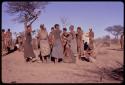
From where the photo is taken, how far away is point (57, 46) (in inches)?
552

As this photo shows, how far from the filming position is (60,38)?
14.2 metres

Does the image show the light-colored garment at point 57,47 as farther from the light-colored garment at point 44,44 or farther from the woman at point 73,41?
the woman at point 73,41

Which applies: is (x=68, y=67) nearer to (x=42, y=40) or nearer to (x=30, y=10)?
(x=42, y=40)

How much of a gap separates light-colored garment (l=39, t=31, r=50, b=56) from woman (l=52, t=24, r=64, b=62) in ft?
1.05

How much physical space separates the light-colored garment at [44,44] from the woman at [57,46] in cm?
32

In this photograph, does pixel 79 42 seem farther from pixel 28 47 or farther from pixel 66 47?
pixel 28 47

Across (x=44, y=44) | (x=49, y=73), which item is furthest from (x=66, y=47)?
(x=49, y=73)

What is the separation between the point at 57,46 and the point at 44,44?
1.98 feet

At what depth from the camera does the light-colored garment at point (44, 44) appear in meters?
14.0

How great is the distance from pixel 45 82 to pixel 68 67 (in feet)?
10.8

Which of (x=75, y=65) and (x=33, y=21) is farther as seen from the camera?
(x=33, y=21)

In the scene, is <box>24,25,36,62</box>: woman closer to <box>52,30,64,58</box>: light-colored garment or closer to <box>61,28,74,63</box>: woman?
<box>52,30,64,58</box>: light-colored garment

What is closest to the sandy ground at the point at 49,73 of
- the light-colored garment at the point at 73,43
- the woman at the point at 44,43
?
the woman at the point at 44,43

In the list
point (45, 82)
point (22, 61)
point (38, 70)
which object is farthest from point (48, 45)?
point (45, 82)
